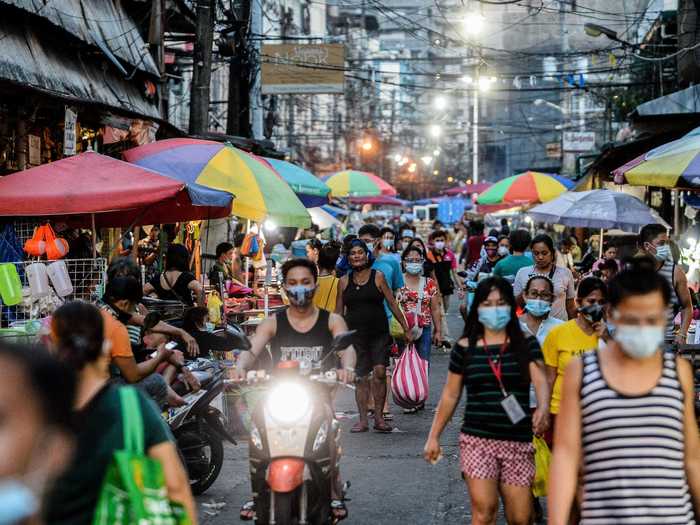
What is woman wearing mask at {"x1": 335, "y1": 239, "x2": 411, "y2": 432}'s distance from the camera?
10.2 meters

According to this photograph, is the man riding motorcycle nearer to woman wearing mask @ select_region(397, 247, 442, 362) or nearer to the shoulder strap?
the shoulder strap

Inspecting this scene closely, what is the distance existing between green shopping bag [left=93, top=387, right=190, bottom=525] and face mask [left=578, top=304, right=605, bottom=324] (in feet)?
12.1

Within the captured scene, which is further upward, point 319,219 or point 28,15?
point 28,15

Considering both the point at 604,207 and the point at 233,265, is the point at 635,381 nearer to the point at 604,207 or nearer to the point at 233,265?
the point at 604,207

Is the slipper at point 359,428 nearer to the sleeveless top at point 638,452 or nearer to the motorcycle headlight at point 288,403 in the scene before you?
the motorcycle headlight at point 288,403

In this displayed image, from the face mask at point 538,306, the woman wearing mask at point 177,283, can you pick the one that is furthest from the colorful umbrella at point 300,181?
the face mask at point 538,306

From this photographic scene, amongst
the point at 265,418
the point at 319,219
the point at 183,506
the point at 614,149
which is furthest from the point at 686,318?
the point at 319,219

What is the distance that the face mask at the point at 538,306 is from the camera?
7430 millimetres

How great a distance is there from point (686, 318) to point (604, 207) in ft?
16.0

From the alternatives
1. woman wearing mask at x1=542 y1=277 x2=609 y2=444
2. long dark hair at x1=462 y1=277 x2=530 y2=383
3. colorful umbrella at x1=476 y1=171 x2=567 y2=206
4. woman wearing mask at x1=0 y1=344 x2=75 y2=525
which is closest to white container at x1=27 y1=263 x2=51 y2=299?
long dark hair at x1=462 y1=277 x2=530 y2=383

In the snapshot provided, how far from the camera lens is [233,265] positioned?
53.6 feet

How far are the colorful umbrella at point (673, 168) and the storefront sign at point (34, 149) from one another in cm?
765

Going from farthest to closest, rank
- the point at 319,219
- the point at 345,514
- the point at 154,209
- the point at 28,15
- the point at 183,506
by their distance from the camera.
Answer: the point at 319,219 < the point at 28,15 < the point at 154,209 < the point at 345,514 < the point at 183,506

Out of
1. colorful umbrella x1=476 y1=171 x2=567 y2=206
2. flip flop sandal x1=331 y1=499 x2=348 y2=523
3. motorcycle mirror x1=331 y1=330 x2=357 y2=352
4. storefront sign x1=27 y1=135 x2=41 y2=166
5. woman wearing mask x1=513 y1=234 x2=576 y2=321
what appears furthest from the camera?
colorful umbrella x1=476 y1=171 x2=567 y2=206
